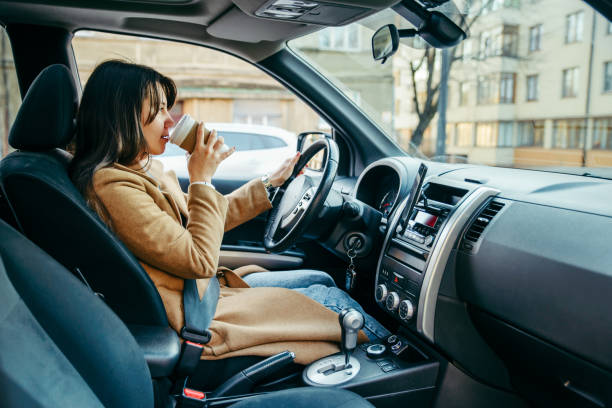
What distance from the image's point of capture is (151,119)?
1452mm

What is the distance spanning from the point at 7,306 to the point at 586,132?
6.31ft

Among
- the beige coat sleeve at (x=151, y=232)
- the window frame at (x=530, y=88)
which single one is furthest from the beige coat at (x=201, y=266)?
the window frame at (x=530, y=88)

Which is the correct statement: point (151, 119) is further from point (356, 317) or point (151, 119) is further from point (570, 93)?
point (570, 93)

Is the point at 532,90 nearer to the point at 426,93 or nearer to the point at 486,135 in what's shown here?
the point at 486,135

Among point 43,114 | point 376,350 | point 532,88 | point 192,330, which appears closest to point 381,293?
point 376,350

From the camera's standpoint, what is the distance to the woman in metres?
1.33

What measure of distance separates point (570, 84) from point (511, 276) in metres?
1.24

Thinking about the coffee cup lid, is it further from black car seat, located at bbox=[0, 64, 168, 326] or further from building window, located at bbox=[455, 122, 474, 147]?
building window, located at bbox=[455, 122, 474, 147]

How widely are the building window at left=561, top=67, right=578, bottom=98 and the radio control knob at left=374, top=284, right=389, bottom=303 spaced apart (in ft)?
3.80

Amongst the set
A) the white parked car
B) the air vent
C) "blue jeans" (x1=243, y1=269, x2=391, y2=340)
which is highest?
the white parked car

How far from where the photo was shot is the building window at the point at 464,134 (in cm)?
289

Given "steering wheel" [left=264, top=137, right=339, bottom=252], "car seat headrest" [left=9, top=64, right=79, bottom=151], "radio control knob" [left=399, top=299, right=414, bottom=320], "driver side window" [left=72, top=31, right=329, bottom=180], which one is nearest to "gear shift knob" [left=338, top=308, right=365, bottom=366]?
"radio control knob" [left=399, top=299, right=414, bottom=320]

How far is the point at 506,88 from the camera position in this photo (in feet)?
10.8

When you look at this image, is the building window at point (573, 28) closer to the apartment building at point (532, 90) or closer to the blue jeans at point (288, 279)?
the apartment building at point (532, 90)
